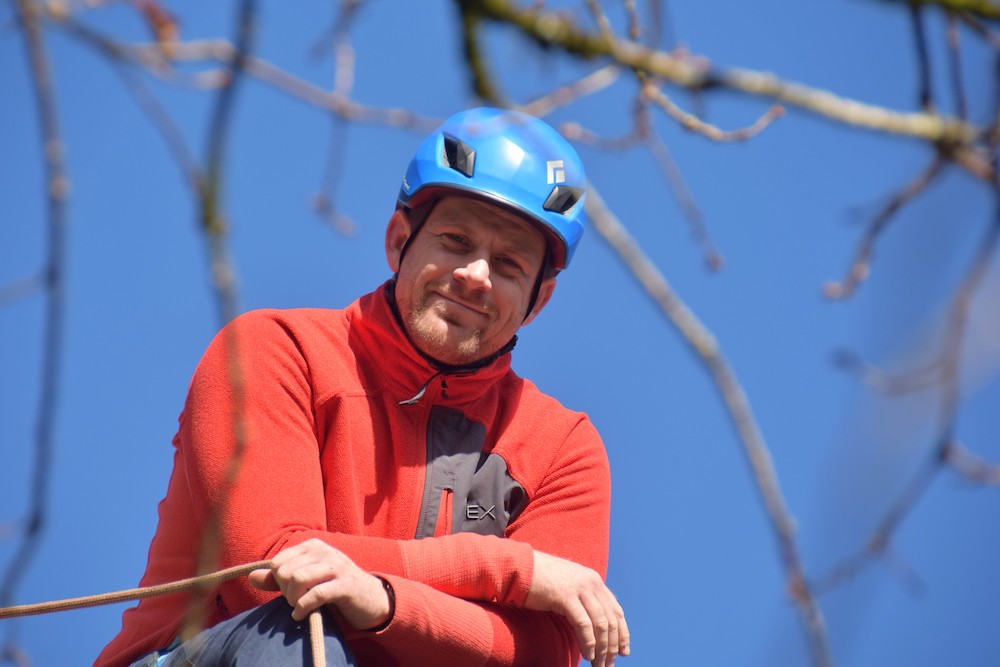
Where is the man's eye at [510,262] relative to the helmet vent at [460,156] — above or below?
below

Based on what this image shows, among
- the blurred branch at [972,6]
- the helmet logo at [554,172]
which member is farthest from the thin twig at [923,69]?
the helmet logo at [554,172]

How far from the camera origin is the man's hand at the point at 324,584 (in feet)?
9.83

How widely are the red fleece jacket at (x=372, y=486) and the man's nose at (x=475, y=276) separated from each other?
28cm

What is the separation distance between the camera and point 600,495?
3.97 m

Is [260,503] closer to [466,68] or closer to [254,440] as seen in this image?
[254,440]

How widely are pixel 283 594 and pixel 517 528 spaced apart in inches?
37.9

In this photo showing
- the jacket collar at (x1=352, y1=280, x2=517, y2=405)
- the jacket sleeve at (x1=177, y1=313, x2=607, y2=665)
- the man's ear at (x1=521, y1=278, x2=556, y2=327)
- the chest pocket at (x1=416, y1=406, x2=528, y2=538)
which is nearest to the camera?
the jacket sleeve at (x1=177, y1=313, x2=607, y2=665)

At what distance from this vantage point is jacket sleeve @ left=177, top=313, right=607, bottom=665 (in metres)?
3.24

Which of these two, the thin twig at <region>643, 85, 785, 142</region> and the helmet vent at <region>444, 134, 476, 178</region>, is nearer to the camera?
the thin twig at <region>643, 85, 785, 142</region>

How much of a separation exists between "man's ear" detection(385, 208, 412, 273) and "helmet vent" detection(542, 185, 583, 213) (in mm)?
519

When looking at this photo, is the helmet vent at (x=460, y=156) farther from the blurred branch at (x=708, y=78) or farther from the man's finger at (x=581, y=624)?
the blurred branch at (x=708, y=78)

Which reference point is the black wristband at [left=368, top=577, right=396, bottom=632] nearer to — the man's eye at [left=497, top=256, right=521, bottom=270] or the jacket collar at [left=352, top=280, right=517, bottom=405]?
the jacket collar at [left=352, top=280, right=517, bottom=405]

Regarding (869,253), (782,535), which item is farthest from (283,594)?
(782,535)

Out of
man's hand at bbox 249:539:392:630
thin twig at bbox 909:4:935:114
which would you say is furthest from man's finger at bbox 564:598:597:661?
thin twig at bbox 909:4:935:114
